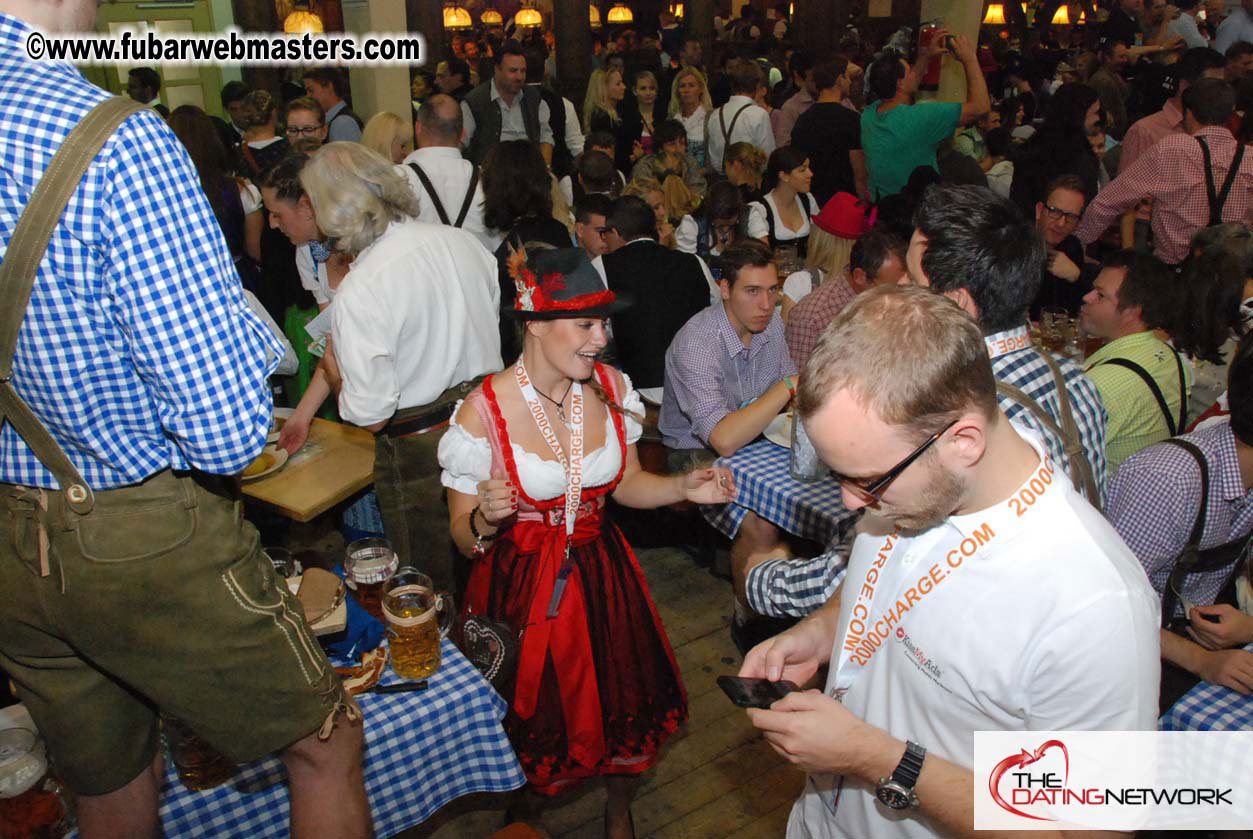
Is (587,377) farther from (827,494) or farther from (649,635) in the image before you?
(827,494)

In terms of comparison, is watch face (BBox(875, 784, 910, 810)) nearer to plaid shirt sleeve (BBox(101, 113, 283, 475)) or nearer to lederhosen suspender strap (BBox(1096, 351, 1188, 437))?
plaid shirt sleeve (BBox(101, 113, 283, 475))

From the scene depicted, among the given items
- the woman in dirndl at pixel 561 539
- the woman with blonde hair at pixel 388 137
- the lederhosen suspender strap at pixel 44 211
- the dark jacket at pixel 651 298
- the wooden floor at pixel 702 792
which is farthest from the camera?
the woman with blonde hair at pixel 388 137

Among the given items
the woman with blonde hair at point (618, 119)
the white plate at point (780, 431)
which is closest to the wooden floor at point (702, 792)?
the white plate at point (780, 431)

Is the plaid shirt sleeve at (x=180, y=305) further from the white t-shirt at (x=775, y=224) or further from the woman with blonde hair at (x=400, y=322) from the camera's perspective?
the white t-shirt at (x=775, y=224)

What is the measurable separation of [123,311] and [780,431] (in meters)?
2.68

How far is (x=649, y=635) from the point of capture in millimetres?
2646

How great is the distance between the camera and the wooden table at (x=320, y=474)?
3229mm

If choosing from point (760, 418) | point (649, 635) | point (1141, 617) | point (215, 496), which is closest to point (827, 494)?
point (760, 418)

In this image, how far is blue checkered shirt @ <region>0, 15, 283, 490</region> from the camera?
1.26 meters

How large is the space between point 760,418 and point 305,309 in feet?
8.17

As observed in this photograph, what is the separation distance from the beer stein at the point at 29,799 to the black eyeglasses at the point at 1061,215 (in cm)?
489

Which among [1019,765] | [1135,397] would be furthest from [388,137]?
[1019,765]

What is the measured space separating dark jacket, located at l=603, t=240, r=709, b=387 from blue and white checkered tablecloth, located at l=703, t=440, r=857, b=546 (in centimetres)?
92

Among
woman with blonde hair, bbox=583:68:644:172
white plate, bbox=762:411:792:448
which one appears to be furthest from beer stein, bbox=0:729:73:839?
woman with blonde hair, bbox=583:68:644:172
